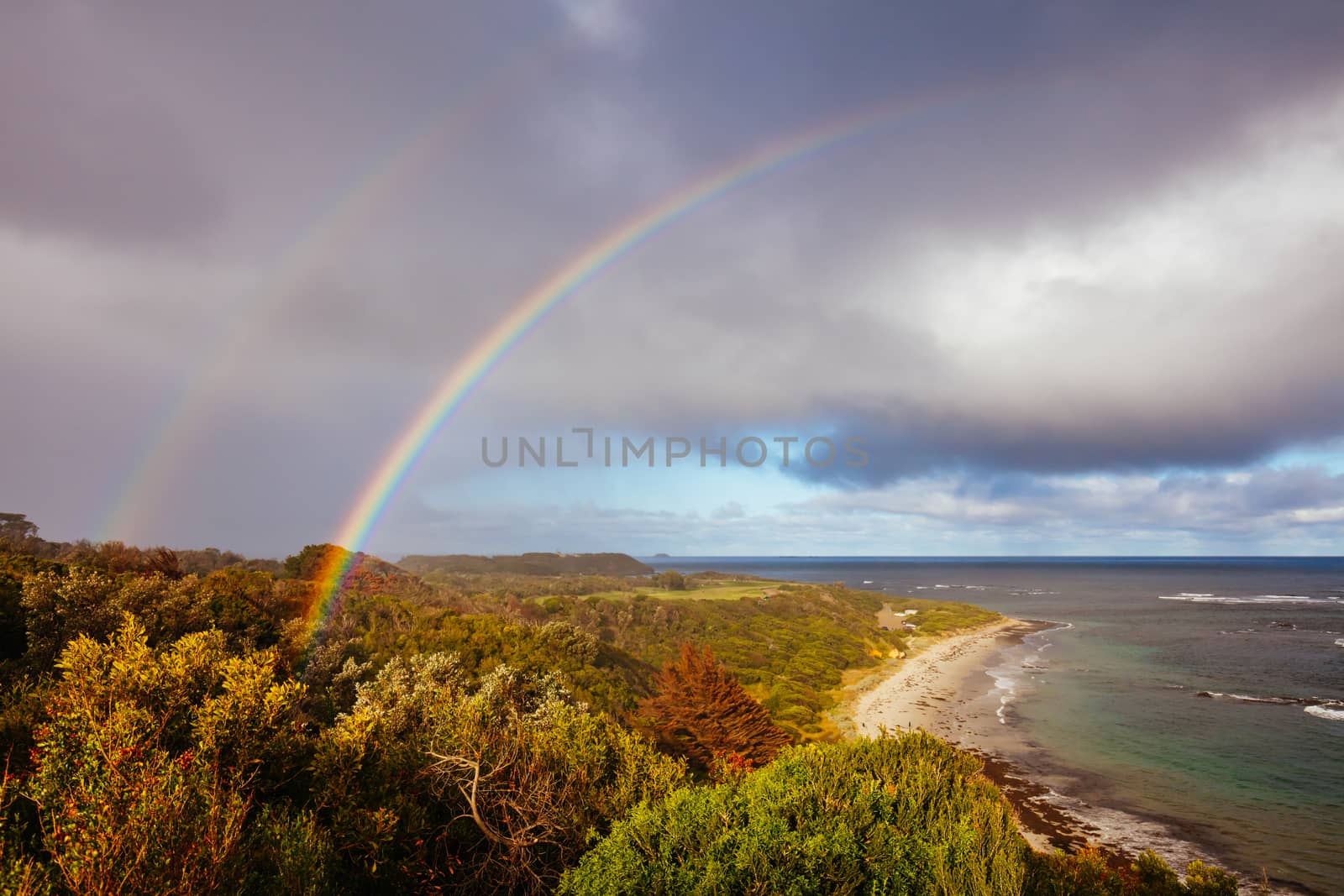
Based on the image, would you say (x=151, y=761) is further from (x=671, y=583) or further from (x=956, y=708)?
(x=671, y=583)

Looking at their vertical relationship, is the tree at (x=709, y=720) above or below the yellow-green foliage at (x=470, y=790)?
below

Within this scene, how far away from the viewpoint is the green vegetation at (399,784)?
7.88m

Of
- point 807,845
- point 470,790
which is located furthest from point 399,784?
point 807,845

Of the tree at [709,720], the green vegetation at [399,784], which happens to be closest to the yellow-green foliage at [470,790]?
the green vegetation at [399,784]

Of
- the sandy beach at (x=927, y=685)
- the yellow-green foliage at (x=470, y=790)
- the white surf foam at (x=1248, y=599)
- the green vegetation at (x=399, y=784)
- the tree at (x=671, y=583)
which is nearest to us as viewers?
the green vegetation at (x=399, y=784)

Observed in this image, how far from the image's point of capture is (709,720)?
1027 inches

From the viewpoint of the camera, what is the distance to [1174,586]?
175m

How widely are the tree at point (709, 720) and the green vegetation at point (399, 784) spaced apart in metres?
0.11

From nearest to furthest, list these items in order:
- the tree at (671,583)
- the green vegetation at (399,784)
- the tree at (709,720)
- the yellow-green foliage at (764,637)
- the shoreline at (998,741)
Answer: the green vegetation at (399,784), the shoreline at (998,741), the tree at (709,720), the yellow-green foliage at (764,637), the tree at (671,583)

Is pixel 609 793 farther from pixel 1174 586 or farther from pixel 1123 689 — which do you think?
pixel 1174 586

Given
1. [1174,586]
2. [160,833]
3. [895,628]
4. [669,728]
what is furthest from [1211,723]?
[1174,586]

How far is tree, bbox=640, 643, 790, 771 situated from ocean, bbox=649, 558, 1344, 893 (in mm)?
15999

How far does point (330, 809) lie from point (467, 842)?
3.27 metres

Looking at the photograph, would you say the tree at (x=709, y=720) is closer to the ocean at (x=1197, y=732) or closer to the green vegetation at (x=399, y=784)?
the green vegetation at (x=399, y=784)
